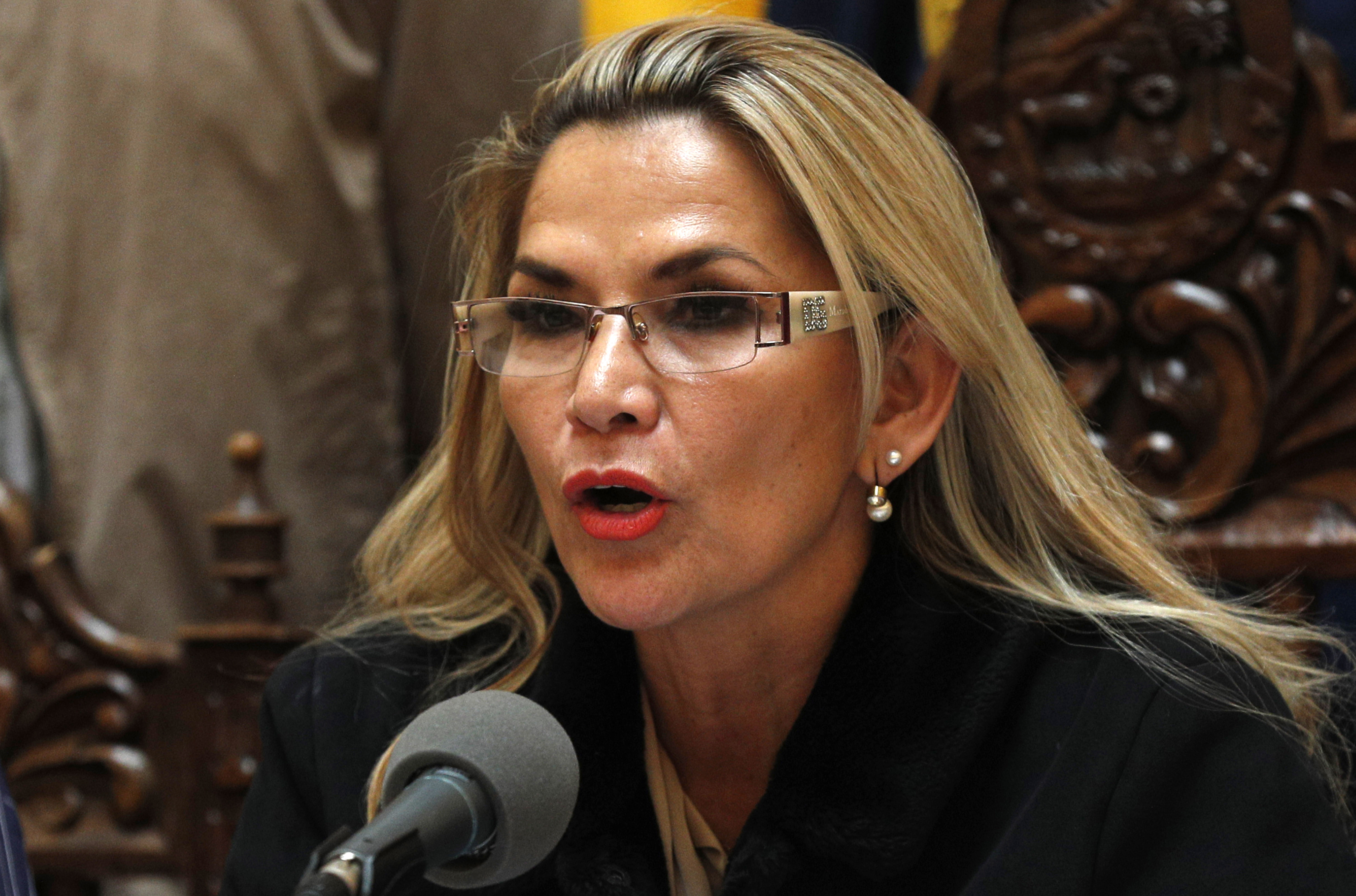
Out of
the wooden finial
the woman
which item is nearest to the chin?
the woman

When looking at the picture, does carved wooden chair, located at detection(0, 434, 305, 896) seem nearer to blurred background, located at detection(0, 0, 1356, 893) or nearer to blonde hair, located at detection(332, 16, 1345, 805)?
blurred background, located at detection(0, 0, 1356, 893)

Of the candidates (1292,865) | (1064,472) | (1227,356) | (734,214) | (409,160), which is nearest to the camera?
(1292,865)

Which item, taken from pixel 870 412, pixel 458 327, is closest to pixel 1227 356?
pixel 870 412

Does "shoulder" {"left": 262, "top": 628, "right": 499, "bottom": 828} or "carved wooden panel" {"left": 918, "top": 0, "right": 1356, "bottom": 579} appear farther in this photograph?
"carved wooden panel" {"left": 918, "top": 0, "right": 1356, "bottom": 579}

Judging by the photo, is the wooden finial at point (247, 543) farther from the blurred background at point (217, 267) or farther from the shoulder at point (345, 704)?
the shoulder at point (345, 704)

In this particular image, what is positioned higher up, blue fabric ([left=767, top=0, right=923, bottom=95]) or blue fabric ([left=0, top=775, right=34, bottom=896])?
blue fabric ([left=767, top=0, right=923, bottom=95])

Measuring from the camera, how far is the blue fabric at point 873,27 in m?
1.74

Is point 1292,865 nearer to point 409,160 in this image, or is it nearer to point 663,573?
point 663,573

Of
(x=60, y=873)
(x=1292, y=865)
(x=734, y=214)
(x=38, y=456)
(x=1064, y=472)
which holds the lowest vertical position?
(x=60, y=873)

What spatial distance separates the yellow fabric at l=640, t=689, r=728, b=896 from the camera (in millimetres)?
1289

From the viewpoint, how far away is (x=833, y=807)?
1160mm

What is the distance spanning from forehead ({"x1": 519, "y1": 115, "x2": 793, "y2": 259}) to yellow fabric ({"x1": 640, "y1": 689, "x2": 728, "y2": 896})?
0.47 metres

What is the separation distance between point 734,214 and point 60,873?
1359 millimetres

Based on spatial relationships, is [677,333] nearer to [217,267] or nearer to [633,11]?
[633,11]
